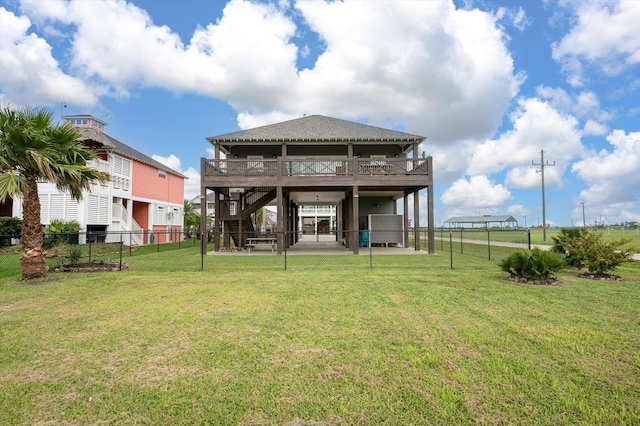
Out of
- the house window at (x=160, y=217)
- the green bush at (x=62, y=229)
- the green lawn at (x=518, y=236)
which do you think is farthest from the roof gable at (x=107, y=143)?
the green lawn at (x=518, y=236)

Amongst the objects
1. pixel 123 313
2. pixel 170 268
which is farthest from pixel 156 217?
pixel 123 313

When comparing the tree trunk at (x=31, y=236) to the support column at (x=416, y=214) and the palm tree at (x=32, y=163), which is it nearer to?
the palm tree at (x=32, y=163)

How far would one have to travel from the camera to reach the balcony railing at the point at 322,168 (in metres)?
17.8

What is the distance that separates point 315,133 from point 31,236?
47.2 feet

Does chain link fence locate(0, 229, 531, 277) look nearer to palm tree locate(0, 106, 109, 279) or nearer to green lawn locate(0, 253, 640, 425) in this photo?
palm tree locate(0, 106, 109, 279)

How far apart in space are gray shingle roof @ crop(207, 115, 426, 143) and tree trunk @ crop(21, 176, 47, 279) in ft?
35.0

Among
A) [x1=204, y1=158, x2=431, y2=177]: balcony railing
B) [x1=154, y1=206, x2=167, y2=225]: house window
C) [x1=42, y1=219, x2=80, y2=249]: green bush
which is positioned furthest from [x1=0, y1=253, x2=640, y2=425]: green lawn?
[x1=154, y1=206, x2=167, y2=225]: house window

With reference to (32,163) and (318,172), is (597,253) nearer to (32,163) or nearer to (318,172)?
(318,172)

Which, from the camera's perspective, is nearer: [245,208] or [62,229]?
[62,229]

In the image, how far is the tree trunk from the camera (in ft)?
32.1

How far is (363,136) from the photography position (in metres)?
19.8

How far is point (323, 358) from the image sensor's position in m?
3.98

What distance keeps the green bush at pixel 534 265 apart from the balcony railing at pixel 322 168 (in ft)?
30.0

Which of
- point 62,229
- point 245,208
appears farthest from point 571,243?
point 62,229
